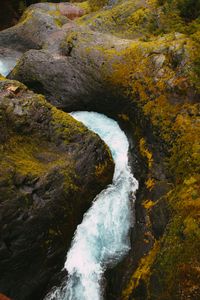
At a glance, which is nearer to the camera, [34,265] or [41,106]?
[34,265]

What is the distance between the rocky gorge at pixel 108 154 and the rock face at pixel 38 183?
0.03m

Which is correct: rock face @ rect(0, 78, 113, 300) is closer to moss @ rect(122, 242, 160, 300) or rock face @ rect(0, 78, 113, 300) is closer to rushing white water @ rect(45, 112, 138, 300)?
rushing white water @ rect(45, 112, 138, 300)

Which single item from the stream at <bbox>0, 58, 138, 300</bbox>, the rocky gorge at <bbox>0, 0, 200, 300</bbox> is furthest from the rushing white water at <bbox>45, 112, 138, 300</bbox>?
the rocky gorge at <bbox>0, 0, 200, 300</bbox>

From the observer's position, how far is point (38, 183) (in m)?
9.36

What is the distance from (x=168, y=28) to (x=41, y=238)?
11106mm

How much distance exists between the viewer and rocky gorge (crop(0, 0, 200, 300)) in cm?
841

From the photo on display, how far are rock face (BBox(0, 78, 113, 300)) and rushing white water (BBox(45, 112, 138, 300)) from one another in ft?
1.11

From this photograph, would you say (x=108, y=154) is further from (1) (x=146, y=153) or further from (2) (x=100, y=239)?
(2) (x=100, y=239)

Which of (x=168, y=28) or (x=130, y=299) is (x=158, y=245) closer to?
(x=130, y=299)

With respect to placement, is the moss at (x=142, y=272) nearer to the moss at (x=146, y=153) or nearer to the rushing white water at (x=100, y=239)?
the rushing white water at (x=100, y=239)

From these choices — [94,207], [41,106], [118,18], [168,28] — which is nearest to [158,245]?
[94,207]

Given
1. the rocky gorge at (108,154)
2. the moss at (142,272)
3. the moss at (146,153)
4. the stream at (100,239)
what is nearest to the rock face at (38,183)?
the rocky gorge at (108,154)

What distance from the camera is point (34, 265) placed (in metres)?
8.95

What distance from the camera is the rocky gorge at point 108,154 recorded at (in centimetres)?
841
